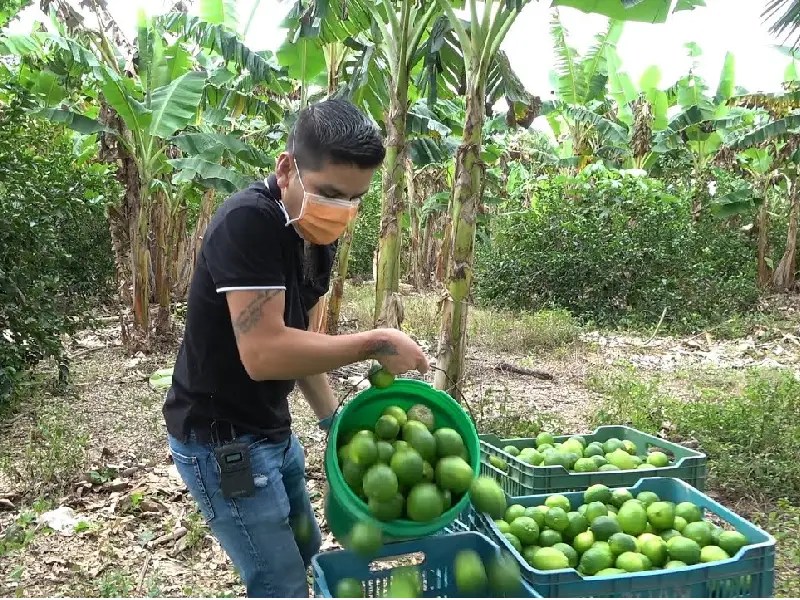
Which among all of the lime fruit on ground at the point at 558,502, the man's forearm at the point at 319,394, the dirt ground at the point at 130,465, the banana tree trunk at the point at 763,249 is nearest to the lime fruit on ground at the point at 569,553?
the lime fruit on ground at the point at 558,502

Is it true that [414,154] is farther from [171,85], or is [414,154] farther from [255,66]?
[171,85]

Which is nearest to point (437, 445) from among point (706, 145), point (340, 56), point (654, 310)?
point (340, 56)

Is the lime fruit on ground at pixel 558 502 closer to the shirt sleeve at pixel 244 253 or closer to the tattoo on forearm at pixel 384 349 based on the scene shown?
the tattoo on forearm at pixel 384 349

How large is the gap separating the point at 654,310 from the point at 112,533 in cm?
883

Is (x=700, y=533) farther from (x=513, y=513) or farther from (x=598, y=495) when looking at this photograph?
(x=513, y=513)

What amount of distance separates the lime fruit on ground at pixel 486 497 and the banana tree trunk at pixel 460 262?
2.48m

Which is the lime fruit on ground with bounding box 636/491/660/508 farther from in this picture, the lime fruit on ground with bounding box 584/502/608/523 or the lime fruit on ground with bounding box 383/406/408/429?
the lime fruit on ground with bounding box 383/406/408/429

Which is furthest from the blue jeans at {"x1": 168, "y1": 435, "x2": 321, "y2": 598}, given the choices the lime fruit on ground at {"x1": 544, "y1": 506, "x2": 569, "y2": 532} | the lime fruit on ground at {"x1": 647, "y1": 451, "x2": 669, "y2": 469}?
the lime fruit on ground at {"x1": 647, "y1": 451, "x2": 669, "y2": 469}

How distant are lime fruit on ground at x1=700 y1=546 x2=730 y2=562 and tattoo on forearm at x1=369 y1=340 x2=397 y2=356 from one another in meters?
1.16

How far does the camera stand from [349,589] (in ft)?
6.18

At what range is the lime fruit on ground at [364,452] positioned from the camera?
6.26ft

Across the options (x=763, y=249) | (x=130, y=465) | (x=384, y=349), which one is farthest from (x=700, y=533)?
(x=763, y=249)

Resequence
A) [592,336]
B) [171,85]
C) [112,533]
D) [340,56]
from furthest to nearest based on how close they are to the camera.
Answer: [592,336], [340,56], [171,85], [112,533]

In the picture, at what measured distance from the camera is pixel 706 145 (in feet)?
40.7
